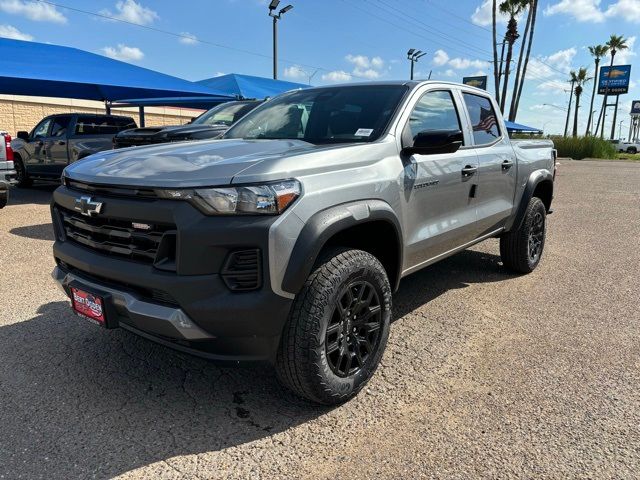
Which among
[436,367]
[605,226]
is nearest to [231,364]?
[436,367]

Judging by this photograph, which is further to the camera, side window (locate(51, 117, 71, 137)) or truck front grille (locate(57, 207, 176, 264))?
side window (locate(51, 117, 71, 137))

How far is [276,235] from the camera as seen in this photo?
2.32 metres

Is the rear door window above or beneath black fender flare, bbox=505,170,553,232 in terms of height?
above

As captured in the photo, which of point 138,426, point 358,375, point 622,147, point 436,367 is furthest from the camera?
point 622,147

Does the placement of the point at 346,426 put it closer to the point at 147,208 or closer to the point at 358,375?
the point at 358,375

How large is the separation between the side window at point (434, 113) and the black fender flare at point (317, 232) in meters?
0.92

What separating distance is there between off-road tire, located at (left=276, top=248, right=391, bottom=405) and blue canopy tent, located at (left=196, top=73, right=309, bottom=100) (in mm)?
13758

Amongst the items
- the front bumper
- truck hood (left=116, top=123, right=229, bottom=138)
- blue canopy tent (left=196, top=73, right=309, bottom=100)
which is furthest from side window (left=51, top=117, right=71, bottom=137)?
the front bumper

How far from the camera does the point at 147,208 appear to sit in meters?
2.42

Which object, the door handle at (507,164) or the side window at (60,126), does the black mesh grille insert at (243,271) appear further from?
the side window at (60,126)

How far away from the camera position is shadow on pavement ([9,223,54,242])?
6859 mm

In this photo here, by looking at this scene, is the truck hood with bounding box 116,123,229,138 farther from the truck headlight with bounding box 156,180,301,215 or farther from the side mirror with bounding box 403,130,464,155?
the truck headlight with bounding box 156,180,301,215

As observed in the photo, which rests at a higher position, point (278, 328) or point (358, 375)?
point (278, 328)

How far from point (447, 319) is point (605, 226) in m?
6.11
